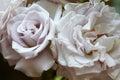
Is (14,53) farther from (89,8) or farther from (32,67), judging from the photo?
(89,8)

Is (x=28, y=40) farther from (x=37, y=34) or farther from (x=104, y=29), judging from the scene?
(x=104, y=29)

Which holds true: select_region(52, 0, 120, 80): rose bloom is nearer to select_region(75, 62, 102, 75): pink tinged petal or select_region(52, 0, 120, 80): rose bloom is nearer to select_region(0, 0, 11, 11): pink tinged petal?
select_region(75, 62, 102, 75): pink tinged petal

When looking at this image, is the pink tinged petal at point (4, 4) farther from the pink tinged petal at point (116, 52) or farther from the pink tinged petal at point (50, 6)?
the pink tinged petal at point (116, 52)

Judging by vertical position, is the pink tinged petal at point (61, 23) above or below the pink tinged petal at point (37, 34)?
above

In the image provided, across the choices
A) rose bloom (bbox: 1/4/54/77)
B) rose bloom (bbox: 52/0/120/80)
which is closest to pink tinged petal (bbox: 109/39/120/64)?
rose bloom (bbox: 52/0/120/80)

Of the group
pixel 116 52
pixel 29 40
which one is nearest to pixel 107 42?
pixel 116 52

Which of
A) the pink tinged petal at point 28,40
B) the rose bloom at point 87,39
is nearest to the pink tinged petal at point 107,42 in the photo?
the rose bloom at point 87,39
